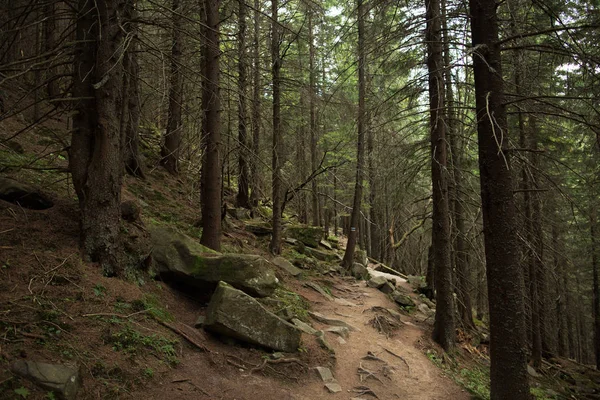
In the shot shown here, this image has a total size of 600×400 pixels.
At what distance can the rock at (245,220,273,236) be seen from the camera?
13203mm

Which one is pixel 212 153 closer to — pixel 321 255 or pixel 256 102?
pixel 256 102

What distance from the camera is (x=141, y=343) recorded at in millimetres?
4414

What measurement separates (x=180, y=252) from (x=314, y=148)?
13.0 metres

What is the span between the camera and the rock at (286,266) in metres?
11.1

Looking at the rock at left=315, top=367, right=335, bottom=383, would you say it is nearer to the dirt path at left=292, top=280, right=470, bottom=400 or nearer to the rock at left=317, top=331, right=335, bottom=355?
the dirt path at left=292, top=280, right=470, bottom=400

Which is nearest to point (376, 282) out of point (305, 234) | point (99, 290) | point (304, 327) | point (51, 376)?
point (305, 234)

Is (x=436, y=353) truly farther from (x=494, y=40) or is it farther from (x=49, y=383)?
(x=49, y=383)

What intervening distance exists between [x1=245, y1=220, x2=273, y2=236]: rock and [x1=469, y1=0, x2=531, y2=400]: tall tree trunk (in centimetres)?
978

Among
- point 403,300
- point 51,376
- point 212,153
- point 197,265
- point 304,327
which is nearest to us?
point 51,376

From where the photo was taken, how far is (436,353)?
862 centimetres

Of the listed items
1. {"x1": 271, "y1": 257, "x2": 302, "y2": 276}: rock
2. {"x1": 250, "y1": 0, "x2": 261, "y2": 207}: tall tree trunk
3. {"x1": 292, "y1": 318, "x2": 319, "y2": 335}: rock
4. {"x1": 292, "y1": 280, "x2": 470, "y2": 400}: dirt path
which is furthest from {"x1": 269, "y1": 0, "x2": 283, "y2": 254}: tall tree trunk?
{"x1": 292, "y1": 318, "x2": 319, "y2": 335}: rock

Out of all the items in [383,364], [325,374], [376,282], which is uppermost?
[376,282]

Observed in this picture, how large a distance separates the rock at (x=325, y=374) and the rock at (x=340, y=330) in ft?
6.27

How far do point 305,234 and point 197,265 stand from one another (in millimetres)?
9266
